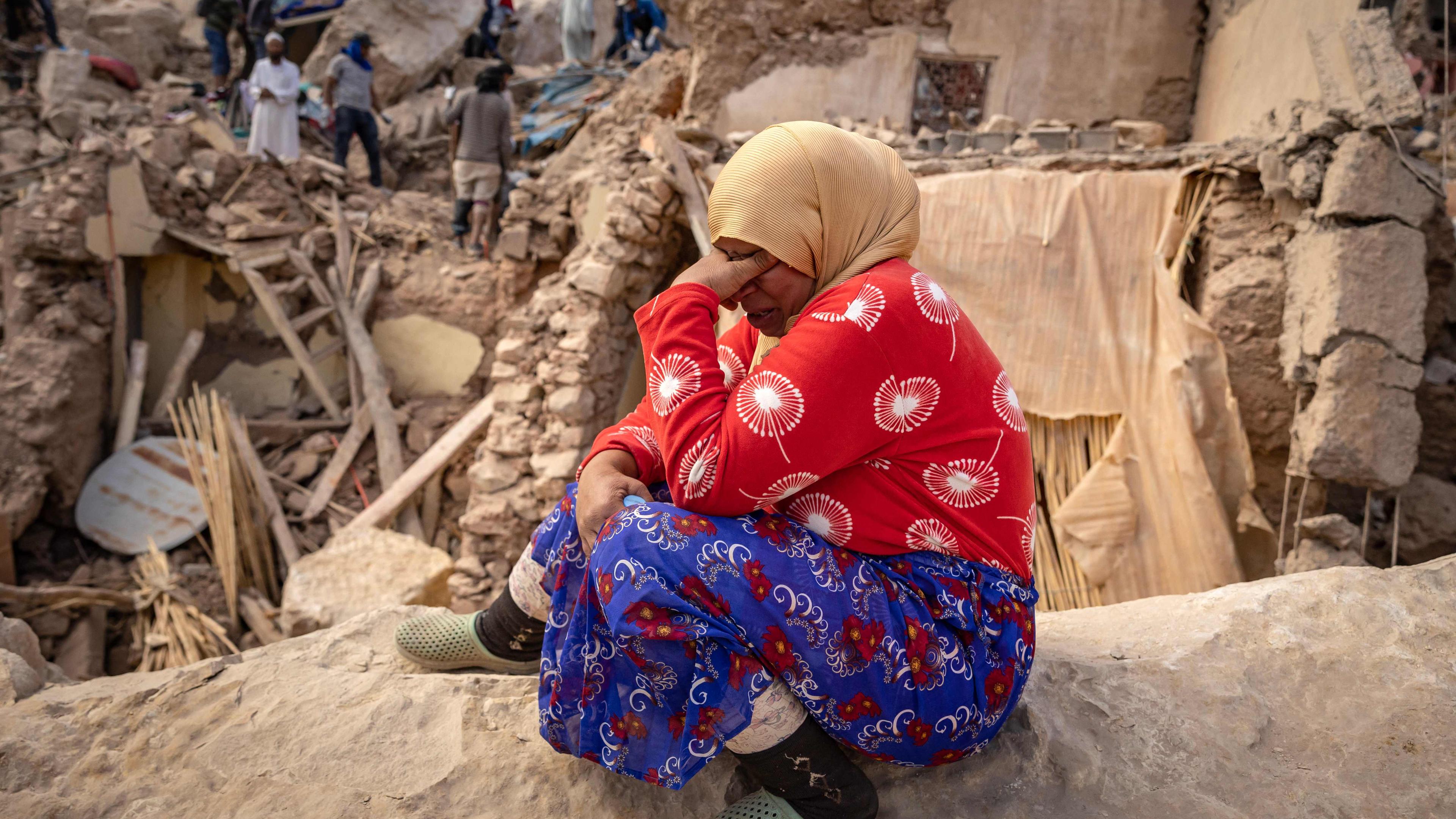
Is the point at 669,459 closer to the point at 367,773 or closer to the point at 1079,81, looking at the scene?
the point at 367,773

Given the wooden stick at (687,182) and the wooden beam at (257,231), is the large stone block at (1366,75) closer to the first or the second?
the wooden stick at (687,182)

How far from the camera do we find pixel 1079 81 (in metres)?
5.92

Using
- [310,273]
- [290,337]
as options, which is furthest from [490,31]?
[290,337]

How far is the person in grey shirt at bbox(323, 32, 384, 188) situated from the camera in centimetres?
829

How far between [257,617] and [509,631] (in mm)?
4779

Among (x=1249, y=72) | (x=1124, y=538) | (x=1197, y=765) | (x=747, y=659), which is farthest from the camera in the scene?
(x=1249, y=72)

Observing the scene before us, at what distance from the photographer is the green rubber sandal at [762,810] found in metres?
1.32

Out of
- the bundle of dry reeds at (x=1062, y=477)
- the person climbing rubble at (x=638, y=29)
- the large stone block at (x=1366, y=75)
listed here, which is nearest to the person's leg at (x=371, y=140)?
the person climbing rubble at (x=638, y=29)

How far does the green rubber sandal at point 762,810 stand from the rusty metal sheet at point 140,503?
5966 mm

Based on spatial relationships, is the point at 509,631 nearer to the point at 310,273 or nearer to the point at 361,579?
the point at 361,579

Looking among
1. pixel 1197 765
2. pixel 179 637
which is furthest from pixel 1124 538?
pixel 179 637

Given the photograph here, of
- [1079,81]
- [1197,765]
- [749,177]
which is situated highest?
[1079,81]

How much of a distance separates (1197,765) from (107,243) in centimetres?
776

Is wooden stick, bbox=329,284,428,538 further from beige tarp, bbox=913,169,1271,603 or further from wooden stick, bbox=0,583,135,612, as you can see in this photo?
beige tarp, bbox=913,169,1271,603
